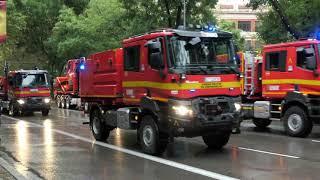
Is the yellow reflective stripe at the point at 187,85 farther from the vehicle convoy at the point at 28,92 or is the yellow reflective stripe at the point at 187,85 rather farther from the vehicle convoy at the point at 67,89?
the vehicle convoy at the point at 67,89

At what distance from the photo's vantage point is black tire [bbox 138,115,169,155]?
12.8 m

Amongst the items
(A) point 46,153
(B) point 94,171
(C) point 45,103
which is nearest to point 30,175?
(B) point 94,171

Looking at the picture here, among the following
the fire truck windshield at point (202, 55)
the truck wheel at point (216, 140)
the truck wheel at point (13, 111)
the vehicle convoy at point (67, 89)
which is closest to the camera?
the fire truck windshield at point (202, 55)

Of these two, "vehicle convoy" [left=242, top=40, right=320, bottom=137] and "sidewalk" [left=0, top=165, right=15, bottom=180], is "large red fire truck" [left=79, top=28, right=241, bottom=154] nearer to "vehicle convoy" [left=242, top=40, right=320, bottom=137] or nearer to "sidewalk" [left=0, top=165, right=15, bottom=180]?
"sidewalk" [left=0, top=165, right=15, bottom=180]

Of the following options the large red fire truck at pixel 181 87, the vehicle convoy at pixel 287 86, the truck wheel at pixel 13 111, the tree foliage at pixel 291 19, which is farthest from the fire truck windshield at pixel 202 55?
the truck wheel at pixel 13 111

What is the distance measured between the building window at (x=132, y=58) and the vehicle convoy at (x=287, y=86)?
582 centimetres

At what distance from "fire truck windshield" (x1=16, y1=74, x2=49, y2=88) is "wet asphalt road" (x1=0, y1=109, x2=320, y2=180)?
40.6 ft

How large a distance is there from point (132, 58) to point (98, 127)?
332cm

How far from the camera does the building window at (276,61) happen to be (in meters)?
17.8

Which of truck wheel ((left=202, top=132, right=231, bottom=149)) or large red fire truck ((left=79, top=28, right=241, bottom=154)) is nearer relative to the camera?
large red fire truck ((left=79, top=28, right=241, bottom=154))

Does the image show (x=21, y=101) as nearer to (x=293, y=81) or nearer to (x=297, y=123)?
(x=293, y=81)

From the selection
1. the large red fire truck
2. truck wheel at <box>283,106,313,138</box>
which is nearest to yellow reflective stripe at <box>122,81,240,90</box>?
the large red fire truck

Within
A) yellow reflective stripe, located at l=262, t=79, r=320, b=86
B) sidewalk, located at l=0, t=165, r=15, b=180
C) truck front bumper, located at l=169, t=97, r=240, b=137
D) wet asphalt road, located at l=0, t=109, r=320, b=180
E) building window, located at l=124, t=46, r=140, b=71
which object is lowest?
wet asphalt road, located at l=0, t=109, r=320, b=180

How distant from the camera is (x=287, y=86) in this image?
17625 millimetres
